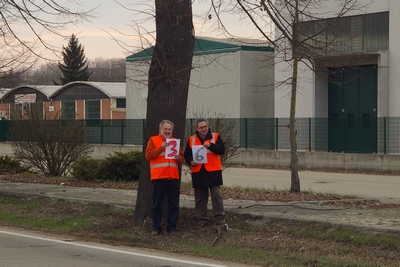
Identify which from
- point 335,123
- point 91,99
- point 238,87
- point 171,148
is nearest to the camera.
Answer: point 171,148

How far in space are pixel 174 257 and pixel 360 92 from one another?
2599cm

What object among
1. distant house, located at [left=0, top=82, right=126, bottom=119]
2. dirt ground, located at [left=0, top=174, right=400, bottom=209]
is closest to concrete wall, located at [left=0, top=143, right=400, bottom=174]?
dirt ground, located at [left=0, top=174, right=400, bottom=209]

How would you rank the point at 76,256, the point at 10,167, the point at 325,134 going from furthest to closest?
the point at 325,134
the point at 10,167
the point at 76,256

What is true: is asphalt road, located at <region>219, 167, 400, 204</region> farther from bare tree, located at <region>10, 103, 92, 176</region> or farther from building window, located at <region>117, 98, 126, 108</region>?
building window, located at <region>117, 98, 126, 108</region>

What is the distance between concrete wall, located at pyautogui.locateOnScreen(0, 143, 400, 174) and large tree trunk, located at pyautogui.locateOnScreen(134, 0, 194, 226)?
1777 cm

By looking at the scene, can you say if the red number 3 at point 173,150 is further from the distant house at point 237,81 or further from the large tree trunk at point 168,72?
the distant house at point 237,81

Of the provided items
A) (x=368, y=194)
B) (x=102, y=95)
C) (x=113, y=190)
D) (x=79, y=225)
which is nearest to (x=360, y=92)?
(x=368, y=194)

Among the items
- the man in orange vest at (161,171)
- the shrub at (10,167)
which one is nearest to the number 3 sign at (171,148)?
the man in orange vest at (161,171)

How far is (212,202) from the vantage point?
38.7 ft

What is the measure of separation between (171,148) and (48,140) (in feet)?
37.5

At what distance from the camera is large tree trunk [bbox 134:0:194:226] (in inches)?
469

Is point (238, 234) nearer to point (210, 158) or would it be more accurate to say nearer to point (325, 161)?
point (210, 158)

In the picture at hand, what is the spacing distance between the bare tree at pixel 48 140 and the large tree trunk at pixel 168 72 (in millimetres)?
10433

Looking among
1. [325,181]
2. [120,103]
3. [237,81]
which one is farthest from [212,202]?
[120,103]
